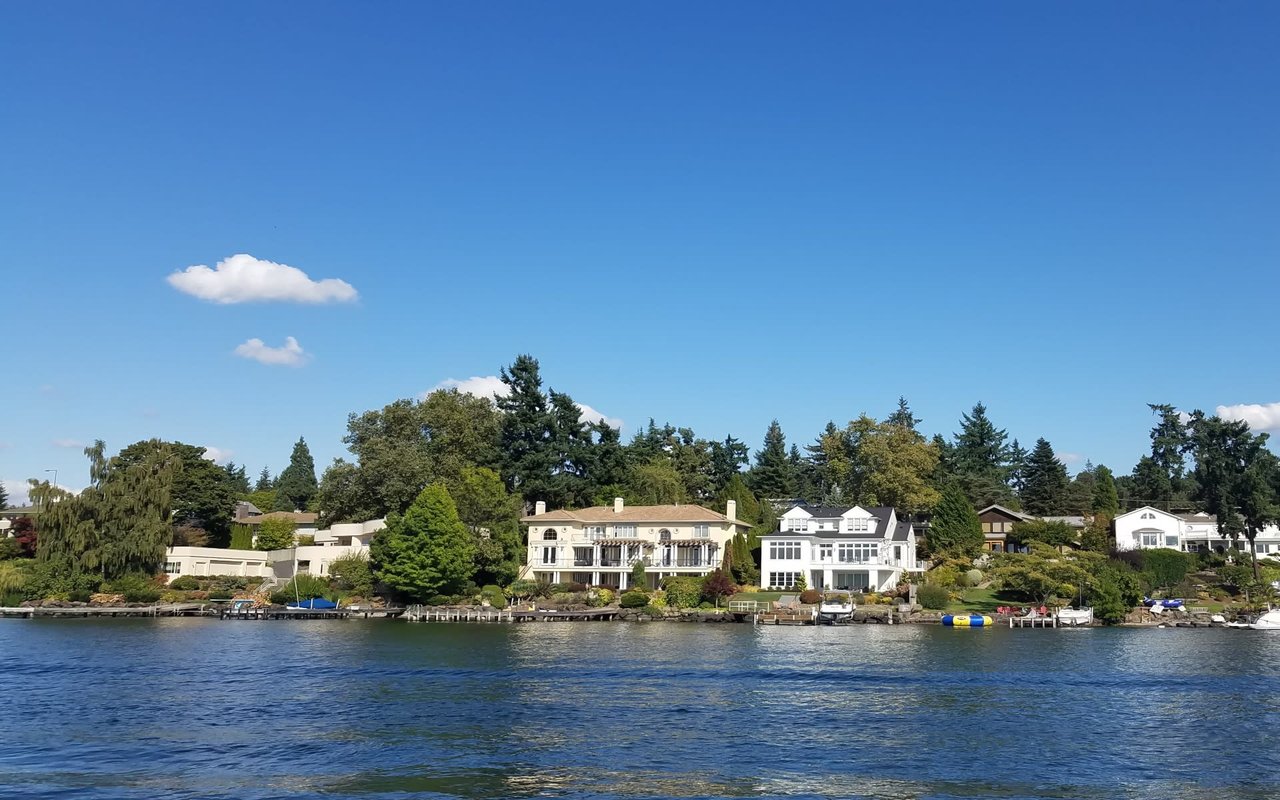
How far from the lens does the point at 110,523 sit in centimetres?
7844

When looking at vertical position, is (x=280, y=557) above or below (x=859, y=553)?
below

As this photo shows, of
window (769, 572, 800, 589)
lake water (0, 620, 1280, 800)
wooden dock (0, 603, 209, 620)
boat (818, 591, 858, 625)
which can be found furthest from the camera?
window (769, 572, 800, 589)

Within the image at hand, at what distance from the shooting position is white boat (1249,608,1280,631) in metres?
65.1

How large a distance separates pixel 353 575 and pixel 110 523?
1832 centimetres

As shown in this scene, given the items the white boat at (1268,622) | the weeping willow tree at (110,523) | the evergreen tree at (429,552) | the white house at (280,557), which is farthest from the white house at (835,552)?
the weeping willow tree at (110,523)

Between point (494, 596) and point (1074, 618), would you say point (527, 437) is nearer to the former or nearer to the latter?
point (494, 596)

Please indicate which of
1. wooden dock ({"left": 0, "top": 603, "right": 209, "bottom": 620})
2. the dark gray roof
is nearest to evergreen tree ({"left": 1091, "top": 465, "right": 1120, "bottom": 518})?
the dark gray roof

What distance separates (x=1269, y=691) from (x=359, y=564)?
6351cm

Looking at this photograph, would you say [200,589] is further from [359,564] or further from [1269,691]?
[1269,691]

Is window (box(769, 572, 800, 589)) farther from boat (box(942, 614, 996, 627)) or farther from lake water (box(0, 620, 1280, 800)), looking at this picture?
lake water (box(0, 620, 1280, 800))

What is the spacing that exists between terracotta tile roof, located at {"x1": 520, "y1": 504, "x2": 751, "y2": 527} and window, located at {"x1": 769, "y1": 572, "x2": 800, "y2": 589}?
5.91m

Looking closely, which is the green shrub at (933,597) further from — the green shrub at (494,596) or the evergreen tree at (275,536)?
the evergreen tree at (275,536)

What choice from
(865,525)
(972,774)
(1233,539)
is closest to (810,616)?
(865,525)

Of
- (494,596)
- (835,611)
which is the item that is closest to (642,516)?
(494,596)
